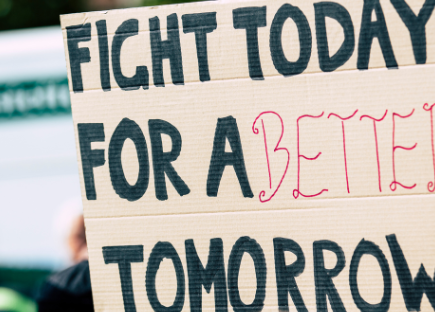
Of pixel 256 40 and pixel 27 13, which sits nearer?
pixel 256 40

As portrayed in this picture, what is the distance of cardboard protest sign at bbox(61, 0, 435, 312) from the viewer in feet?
4.06

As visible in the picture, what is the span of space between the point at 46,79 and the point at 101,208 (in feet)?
8.00

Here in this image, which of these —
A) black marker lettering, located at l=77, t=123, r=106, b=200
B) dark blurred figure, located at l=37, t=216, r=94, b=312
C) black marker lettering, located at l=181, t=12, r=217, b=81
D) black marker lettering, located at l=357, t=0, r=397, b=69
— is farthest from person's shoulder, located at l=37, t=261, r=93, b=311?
black marker lettering, located at l=357, t=0, r=397, b=69

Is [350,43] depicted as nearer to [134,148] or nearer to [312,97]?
[312,97]

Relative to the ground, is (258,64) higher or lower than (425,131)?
higher

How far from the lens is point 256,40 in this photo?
1.27m

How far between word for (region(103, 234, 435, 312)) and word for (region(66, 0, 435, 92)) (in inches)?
17.2

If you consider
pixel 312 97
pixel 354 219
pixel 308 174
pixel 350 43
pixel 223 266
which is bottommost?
pixel 223 266

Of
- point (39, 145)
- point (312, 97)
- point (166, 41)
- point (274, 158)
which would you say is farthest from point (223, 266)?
point (39, 145)

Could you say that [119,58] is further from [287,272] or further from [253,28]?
[287,272]

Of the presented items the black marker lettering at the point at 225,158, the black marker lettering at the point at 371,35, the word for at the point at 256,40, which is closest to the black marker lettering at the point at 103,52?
the word for at the point at 256,40

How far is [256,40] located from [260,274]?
604 millimetres

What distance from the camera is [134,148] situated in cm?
130

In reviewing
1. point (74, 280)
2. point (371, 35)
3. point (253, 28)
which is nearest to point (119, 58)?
point (253, 28)
